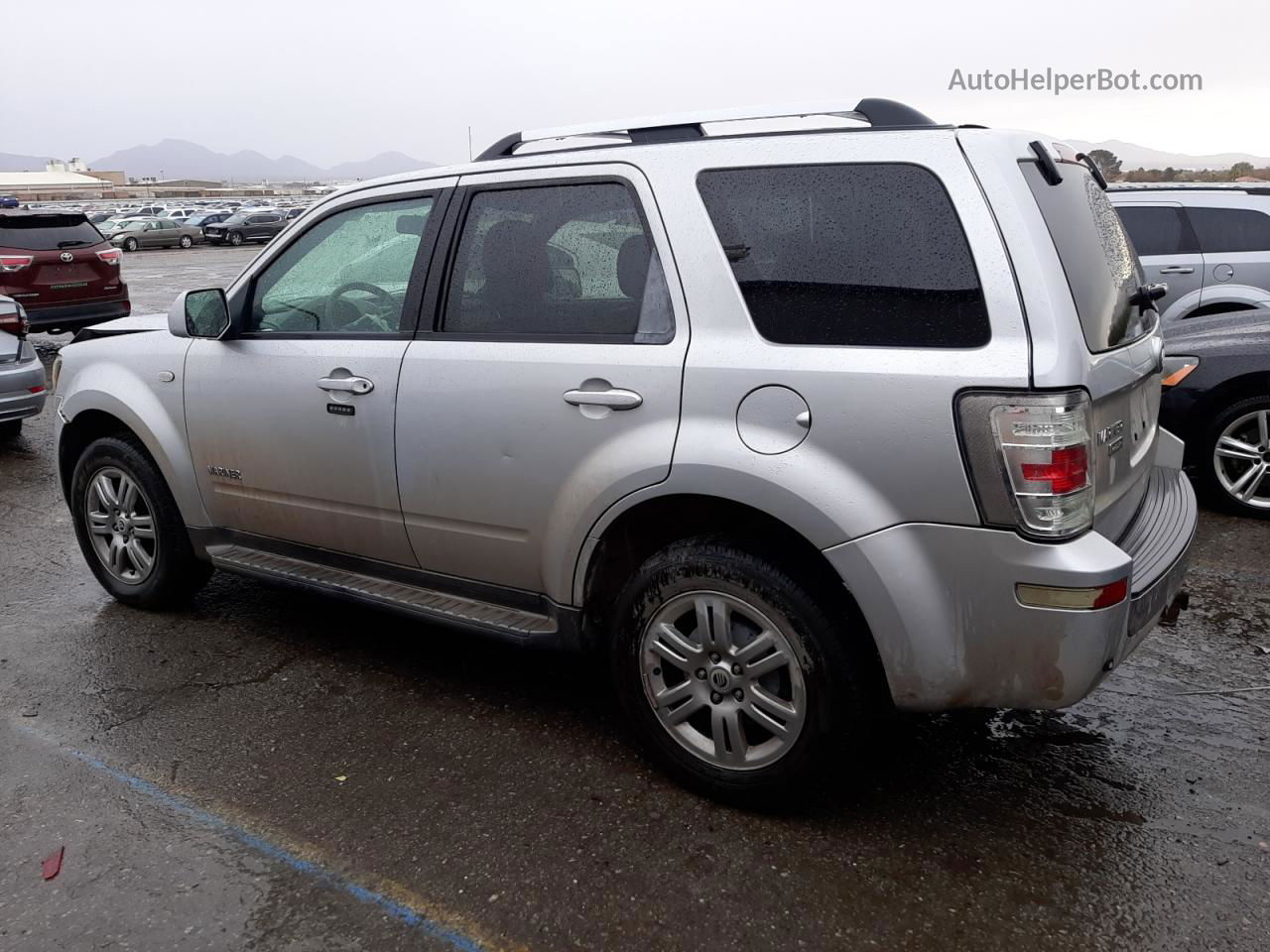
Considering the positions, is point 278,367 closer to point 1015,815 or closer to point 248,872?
point 248,872

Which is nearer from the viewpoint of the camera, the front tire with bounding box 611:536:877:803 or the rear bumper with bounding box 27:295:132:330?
the front tire with bounding box 611:536:877:803

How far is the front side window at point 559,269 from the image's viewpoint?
10.4 ft

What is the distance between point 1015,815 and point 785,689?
2.59 ft

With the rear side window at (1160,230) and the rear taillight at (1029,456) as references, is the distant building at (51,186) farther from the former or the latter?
the rear taillight at (1029,456)

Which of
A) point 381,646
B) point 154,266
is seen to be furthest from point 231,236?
point 381,646

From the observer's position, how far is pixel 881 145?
2797 millimetres

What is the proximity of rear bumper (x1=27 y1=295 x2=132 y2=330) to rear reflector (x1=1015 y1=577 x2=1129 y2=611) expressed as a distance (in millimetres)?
13050

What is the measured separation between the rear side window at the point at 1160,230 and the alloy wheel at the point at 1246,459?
3.06 m

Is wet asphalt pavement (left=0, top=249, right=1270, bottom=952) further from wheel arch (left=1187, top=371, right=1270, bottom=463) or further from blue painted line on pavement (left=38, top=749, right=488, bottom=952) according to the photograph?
wheel arch (left=1187, top=371, right=1270, bottom=463)

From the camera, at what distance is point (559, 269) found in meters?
3.37

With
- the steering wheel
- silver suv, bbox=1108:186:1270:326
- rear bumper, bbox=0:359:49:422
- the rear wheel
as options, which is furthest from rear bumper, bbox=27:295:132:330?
the rear wheel

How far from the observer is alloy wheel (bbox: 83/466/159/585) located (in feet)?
15.2

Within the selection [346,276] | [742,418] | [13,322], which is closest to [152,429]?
[346,276]

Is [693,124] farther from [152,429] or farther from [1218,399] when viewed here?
[1218,399]
